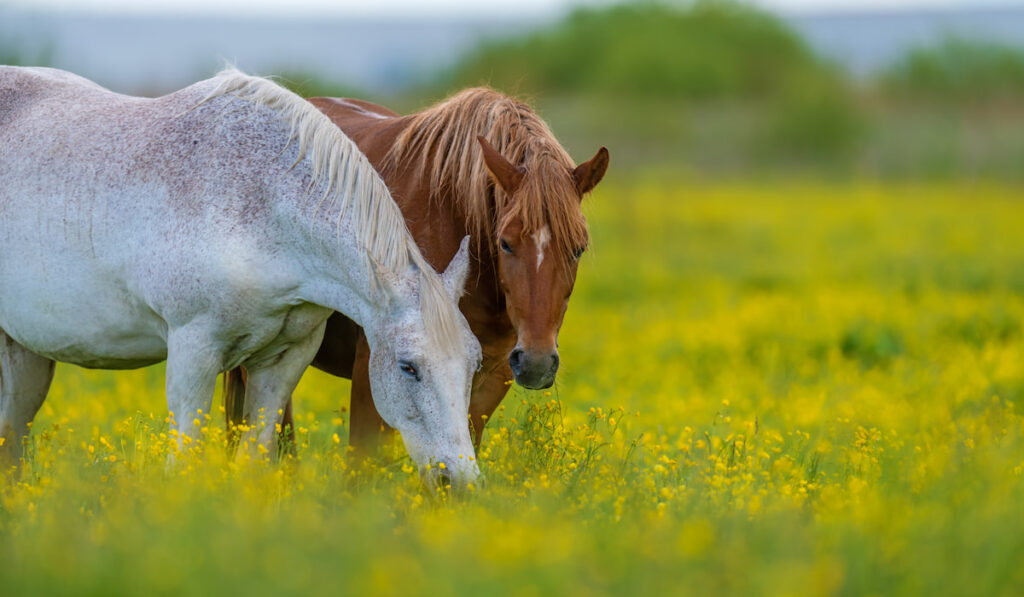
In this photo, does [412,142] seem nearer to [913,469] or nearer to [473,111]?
[473,111]

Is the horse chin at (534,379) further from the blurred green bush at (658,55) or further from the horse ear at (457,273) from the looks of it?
the blurred green bush at (658,55)

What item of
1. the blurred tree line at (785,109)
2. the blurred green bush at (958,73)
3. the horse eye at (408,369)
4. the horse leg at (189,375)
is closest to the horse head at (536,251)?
the horse eye at (408,369)

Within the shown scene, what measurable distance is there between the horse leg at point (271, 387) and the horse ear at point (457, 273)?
716 mm

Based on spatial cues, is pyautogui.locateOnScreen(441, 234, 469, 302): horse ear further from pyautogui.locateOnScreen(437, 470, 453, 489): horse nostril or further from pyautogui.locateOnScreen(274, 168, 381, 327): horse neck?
pyautogui.locateOnScreen(437, 470, 453, 489): horse nostril

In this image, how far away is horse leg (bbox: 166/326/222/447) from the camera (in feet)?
13.9

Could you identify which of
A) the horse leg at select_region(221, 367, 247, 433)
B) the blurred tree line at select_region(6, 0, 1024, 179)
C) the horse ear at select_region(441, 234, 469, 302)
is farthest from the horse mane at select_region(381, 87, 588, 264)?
the blurred tree line at select_region(6, 0, 1024, 179)

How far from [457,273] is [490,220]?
1.26ft

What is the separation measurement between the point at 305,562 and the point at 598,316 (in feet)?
30.7

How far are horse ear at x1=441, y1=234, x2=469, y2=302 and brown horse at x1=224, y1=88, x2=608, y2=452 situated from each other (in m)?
0.14

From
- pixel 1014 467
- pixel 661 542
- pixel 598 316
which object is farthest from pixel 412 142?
pixel 598 316

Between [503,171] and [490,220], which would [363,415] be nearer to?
[490,220]

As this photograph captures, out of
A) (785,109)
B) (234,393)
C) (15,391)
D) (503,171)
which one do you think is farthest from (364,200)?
(785,109)

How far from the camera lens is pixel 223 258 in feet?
13.5

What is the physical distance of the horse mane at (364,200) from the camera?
408cm
